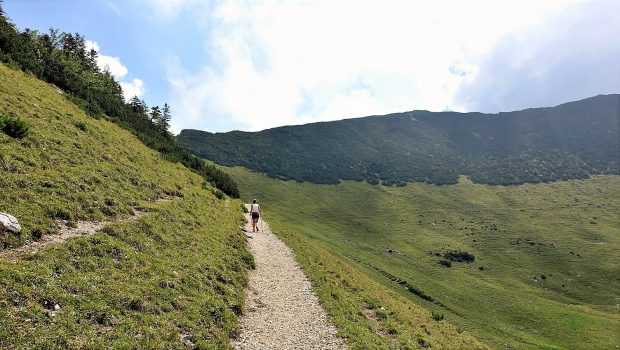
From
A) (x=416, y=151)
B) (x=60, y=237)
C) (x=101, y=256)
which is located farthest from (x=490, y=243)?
(x=416, y=151)

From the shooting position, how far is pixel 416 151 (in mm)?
172625

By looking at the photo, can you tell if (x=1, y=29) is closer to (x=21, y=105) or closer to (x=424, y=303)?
(x=21, y=105)

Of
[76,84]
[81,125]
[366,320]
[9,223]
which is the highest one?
[76,84]

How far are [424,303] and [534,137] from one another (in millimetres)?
175576

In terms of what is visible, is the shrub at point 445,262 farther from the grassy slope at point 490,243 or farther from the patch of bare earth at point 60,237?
the patch of bare earth at point 60,237

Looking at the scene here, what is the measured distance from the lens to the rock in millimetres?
14211

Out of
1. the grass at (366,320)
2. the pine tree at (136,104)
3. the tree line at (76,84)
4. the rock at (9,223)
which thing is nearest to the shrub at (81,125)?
the tree line at (76,84)

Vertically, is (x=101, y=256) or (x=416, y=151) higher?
(x=416, y=151)

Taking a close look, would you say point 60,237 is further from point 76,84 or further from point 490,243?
point 490,243

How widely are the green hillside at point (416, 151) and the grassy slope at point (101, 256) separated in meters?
100

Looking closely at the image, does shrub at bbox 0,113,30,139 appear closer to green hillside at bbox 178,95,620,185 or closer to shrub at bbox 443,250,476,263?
shrub at bbox 443,250,476,263

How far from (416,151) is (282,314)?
531 feet

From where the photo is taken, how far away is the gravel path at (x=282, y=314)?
1612 centimetres

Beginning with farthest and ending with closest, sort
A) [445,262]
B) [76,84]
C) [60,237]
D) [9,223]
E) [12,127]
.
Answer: [445,262] < [76,84] < [12,127] < [60,237] < [9,223]
